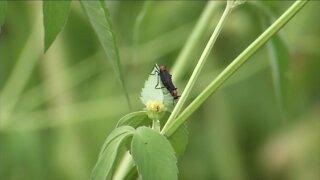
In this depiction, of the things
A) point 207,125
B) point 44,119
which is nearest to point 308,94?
point 207,125

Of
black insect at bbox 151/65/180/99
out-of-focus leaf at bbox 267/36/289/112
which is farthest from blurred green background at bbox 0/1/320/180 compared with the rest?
black insect at bbox 151/65/180/99

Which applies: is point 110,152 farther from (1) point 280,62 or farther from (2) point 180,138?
(1) point 280,62

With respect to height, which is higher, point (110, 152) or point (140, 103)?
point (140, 103)

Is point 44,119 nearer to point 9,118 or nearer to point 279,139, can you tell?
point 9,118

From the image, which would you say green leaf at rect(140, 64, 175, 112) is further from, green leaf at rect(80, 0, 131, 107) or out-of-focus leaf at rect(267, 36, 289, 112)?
out-of-focus leaf at rect(267, 36, 289, 112)

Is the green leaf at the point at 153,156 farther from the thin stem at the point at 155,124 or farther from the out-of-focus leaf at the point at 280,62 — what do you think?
the out-of-focus leaf at the point at 280,62

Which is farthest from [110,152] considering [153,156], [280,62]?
[280,62]
